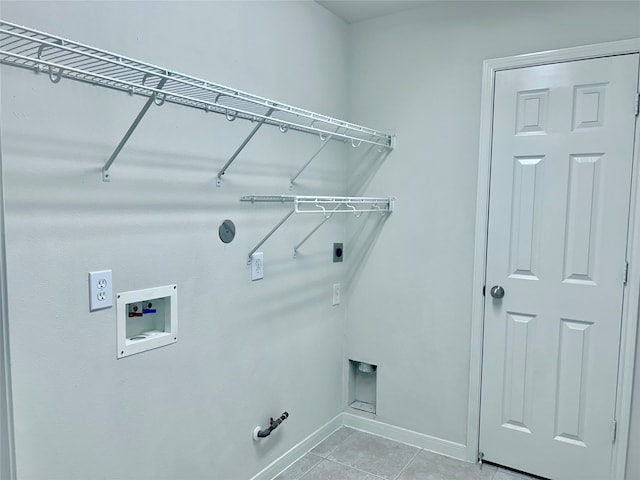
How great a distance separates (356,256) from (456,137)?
90cm

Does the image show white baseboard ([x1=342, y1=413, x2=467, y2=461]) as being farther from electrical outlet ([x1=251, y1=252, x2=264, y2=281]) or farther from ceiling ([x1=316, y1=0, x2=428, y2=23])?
ceiling ([x1=316, y1=0, x2=428, y2=23])

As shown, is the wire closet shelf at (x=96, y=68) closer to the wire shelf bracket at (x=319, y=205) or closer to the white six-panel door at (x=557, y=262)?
the wire shelf bracket at (x=319, y=205)

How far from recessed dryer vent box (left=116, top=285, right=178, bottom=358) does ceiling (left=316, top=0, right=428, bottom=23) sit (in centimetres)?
174

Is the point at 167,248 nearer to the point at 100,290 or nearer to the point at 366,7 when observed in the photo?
the point at 100,290

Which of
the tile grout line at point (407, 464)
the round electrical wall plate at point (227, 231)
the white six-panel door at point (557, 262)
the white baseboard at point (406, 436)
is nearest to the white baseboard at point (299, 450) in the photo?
the white baseboard at point (406, 436)

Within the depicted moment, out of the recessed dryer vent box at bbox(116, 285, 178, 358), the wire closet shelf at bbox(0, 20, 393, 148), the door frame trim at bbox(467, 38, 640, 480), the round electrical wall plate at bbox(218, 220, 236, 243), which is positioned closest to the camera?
the wire closet shelf at bbox(0, 20, 393, 148)

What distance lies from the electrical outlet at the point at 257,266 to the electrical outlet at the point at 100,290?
0.70 m

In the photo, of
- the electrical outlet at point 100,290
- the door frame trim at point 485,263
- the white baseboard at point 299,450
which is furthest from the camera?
the white baseboard at point 299,450

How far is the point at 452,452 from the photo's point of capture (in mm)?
2500

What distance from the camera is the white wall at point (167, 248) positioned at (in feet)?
4.20

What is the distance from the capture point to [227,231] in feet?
6.30

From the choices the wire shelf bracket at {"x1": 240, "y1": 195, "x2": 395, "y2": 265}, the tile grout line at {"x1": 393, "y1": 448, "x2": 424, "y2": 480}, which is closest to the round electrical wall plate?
the wire shelf bracket at {"x1": 240, "y1": 195, "x2": 395, "y2": 265}

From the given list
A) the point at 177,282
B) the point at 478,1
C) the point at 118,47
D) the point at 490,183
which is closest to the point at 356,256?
the point at 490,183

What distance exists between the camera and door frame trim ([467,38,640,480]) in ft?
6.60
